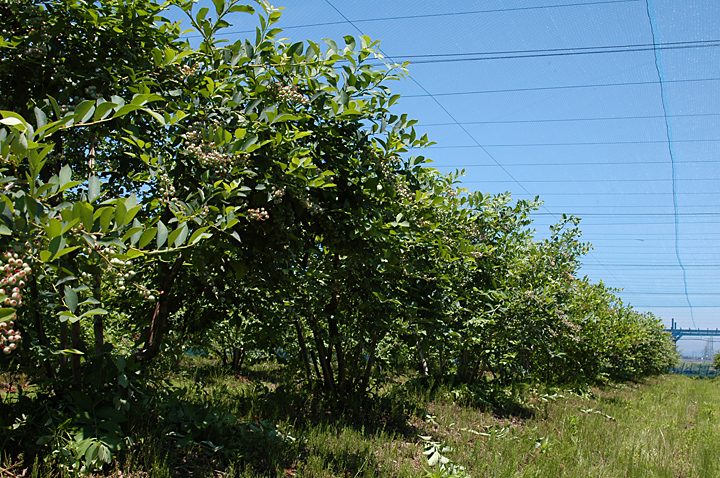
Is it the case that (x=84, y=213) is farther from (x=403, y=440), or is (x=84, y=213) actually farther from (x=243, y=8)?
(x=403, y=440)

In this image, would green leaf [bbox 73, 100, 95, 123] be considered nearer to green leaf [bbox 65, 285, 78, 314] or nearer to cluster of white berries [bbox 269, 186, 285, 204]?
green leaf [bbox 65, 285, 78, 314]

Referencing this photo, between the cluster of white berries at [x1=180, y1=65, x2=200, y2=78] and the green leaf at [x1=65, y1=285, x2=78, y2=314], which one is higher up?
the cluster of white berries at [x1=180, y1=65, x2=200, y2=78]

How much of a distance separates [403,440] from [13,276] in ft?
11.8

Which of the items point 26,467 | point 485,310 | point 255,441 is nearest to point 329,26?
point 485,310

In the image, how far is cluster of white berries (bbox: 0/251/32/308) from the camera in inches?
46.4

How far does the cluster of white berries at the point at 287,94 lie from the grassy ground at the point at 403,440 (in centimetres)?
204

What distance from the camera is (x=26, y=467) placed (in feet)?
7.13

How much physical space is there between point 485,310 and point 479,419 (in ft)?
4.52

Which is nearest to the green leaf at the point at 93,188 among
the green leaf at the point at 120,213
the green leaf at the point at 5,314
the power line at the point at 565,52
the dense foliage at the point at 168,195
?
the dense foliage at the point at 168,195

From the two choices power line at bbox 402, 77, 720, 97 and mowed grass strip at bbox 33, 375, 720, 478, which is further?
power line at bbox 402, 77, 720, 97

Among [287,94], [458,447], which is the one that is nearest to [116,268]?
[287,94]

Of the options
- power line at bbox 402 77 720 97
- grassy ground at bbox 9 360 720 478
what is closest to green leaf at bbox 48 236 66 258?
grassy ground at bbox 9 360 720 478

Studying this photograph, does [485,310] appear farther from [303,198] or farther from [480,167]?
[480,167]

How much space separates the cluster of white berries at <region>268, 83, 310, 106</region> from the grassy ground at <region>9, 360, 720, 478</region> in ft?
6.68
